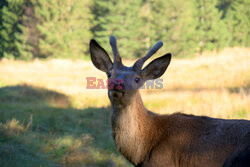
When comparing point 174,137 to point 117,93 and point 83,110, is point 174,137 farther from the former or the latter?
point 83,110

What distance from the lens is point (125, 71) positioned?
429 centimetres

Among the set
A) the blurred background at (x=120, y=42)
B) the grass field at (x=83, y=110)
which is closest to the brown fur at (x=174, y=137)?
the grass field at (x=83, y=110)

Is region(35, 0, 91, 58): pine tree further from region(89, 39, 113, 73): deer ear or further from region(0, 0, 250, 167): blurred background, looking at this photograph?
region(89, 39, 113, 73): deer ear

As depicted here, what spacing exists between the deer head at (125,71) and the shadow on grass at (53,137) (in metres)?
2.06

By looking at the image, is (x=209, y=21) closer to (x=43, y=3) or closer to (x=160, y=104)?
(x=43, y=3)

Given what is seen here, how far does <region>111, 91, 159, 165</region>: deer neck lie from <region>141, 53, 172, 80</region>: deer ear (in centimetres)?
39

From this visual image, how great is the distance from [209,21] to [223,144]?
38.4 meters

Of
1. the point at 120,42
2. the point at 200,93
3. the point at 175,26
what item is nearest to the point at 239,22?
the point at 175,26

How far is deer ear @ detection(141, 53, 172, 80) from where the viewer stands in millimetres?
4535

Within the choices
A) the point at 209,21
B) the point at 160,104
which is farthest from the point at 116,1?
the point at 160,104

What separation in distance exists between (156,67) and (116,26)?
3485 cm

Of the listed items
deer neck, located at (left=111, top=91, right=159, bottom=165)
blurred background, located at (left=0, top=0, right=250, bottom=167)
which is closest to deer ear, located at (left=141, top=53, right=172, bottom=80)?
deer neck, located at (left=111, top=91, right=159, bottom=165)

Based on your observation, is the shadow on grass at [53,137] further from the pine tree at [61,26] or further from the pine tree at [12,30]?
the pine tree at [12,30]

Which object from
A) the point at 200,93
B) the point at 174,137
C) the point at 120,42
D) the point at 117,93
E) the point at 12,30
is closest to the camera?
the point at 117,93
